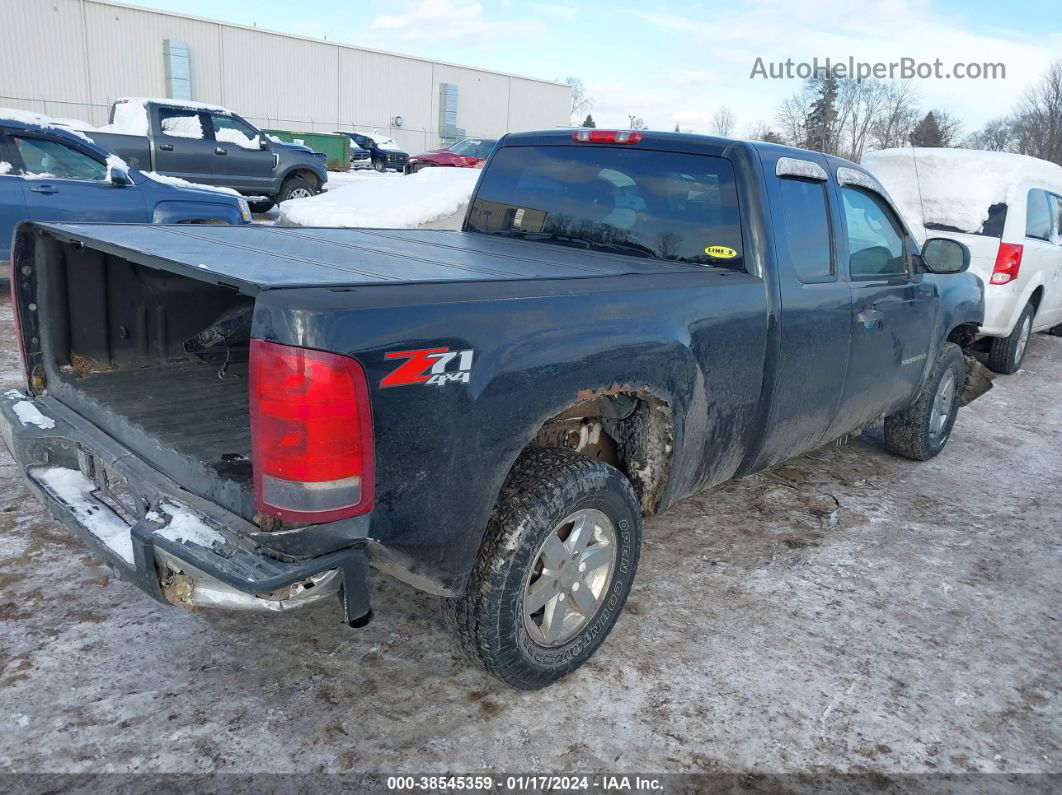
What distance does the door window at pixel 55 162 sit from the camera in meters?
8.48

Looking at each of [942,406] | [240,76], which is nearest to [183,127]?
[942,406]

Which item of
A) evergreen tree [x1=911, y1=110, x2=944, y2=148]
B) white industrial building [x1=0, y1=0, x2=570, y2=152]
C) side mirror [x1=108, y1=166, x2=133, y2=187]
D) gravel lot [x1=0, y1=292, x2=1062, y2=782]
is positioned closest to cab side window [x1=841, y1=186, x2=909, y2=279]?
gravel lot [x1=0, y1=292, x2=1062, y2=782]

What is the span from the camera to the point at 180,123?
590 inches

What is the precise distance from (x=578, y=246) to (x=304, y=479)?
7.00 ft

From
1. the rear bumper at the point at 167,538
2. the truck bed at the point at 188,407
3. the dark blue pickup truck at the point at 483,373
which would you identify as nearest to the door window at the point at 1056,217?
the dark blue pickup truck at the point at 483,373

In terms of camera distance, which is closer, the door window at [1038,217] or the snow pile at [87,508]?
the snow pile at [87,508]

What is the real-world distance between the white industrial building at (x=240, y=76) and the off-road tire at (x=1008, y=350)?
38116 mm

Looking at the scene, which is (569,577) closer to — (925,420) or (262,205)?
(925,420)

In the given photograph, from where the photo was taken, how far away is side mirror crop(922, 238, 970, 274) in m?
4.55

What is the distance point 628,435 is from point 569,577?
0.66 meters

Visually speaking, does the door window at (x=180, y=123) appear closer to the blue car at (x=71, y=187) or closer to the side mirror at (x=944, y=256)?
the blue car at (x=71, y=187)

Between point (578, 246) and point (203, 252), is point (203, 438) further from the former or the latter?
point (578, 246)

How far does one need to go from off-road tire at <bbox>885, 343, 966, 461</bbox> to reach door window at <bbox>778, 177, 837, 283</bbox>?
1.81 m

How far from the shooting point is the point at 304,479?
2070mm
